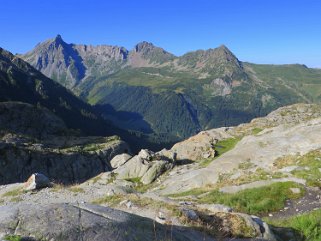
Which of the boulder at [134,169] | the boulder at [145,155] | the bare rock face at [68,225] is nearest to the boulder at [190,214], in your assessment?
the bare rock face at [68,225]

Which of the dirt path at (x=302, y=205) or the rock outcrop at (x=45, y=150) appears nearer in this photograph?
the dirt path at (x=302, y=205)

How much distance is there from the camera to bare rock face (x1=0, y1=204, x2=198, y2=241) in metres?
10.3

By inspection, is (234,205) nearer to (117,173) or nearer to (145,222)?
(145,222)

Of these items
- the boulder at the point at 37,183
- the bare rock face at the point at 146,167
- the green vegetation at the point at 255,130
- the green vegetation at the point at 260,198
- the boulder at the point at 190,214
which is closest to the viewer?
the boulder at the point at 190,214

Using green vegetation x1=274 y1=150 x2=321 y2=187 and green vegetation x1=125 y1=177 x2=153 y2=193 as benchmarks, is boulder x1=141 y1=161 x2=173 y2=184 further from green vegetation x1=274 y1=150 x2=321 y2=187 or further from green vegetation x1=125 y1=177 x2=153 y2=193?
green vegetation x1=274 y1=150 x2=321 y2=187

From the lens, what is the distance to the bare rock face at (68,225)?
10.3m

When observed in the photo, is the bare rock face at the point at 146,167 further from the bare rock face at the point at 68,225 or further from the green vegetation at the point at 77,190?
the bare rock face at the point at 68,225

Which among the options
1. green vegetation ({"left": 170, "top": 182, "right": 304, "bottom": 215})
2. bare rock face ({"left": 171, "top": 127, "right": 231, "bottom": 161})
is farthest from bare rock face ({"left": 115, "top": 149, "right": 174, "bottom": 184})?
green vegetation ({"left": 170, "top": 182, "right": 304, "bottom": 215})

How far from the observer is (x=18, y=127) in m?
170

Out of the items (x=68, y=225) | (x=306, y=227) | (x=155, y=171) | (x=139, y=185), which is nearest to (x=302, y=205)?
(x=306, y=227)

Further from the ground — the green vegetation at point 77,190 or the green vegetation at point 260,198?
the green vegetation at point 77,190

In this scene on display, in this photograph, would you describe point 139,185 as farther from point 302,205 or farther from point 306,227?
point 306,227

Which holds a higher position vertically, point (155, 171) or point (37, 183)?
point (37, 183)

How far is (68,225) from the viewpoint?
10750mm
